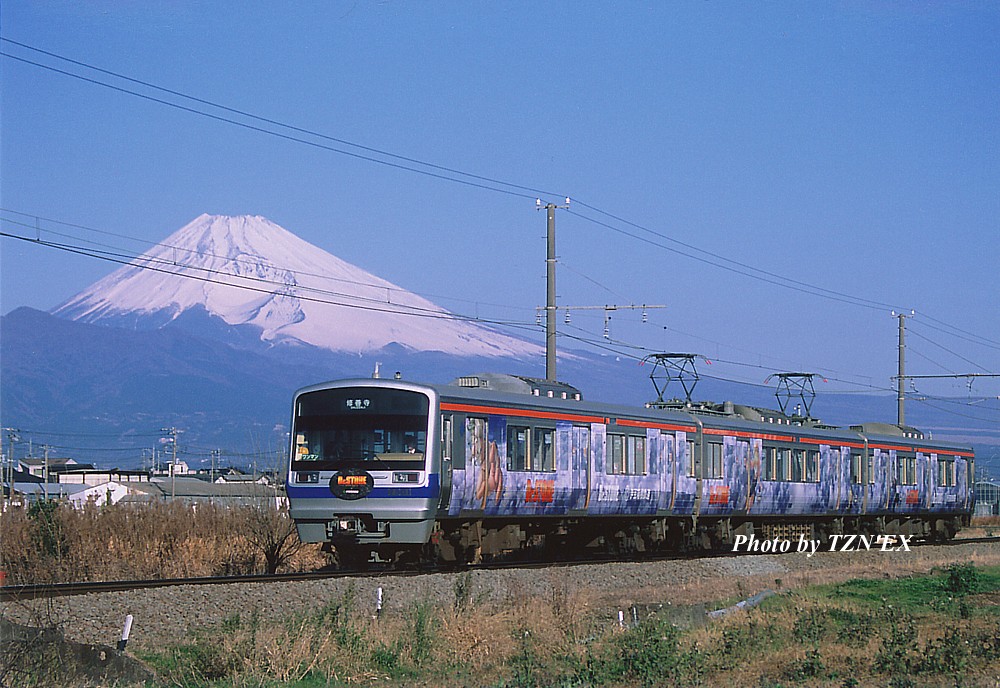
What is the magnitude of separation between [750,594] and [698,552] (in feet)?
27.2

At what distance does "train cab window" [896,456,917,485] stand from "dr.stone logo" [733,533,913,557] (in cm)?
156

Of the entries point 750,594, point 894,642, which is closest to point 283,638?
point 894,642

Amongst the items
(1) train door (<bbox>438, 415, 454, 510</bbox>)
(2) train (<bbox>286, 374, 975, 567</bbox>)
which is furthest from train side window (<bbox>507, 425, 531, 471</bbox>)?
(1) train door (<bbox>438, 415, 454, 510</bbox>)

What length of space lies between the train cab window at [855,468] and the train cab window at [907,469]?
8.80ft

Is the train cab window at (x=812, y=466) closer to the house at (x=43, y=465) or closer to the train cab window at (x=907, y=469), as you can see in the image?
the train cab window at (x=907, y=469)

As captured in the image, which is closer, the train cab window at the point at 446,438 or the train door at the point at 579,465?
the train cab window at the point at 446,438

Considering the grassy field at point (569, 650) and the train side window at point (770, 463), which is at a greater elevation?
the train side window at point (770, 463)

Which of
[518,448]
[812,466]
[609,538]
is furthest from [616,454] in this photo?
[812,466]

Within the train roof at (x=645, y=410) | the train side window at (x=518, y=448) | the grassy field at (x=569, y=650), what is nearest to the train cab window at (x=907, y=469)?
the train roof at (x=645, y=410)

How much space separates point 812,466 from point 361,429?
635 inches

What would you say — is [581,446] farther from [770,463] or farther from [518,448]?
[770,463]

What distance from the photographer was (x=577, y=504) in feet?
84.8

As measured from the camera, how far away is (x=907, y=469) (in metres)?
40.0

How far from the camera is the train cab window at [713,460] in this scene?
30734 mm
